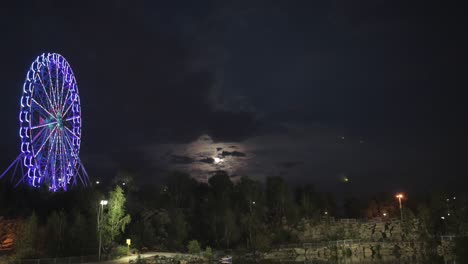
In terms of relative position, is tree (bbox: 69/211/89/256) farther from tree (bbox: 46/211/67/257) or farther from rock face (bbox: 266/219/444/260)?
rock face (bbox: 266/219/444/260)

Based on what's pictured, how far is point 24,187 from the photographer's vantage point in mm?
76062

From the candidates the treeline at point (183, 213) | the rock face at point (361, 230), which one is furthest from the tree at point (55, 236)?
the rock face at point (361, 230)

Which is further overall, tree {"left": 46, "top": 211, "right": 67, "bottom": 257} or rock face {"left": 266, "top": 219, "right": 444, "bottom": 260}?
rock face {"left": 266, "top": 219, "right": 444, "bottom": 260}

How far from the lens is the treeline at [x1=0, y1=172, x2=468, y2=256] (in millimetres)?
49500

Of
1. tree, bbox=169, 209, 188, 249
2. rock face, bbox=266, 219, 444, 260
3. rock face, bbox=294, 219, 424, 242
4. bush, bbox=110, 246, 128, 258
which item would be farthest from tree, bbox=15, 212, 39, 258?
rock face, bbox=294, 219, 424, 242

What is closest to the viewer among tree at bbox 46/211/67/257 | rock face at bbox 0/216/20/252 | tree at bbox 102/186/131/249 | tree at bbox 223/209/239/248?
tree at bbox 46/211/67/257

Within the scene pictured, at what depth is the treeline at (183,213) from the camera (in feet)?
162

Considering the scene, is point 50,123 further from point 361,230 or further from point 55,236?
point 361,230

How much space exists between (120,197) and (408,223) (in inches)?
1702

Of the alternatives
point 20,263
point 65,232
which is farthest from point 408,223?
point 20,263

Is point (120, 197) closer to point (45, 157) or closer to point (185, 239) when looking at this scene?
point (45, 157)

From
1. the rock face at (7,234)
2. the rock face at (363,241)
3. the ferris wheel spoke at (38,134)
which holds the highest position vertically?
the ferris wheel spoke at (38,134)

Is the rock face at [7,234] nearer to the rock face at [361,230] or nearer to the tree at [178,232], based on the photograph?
the tree at [178,232]

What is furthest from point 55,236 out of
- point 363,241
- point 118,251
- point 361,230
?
point 361,230
